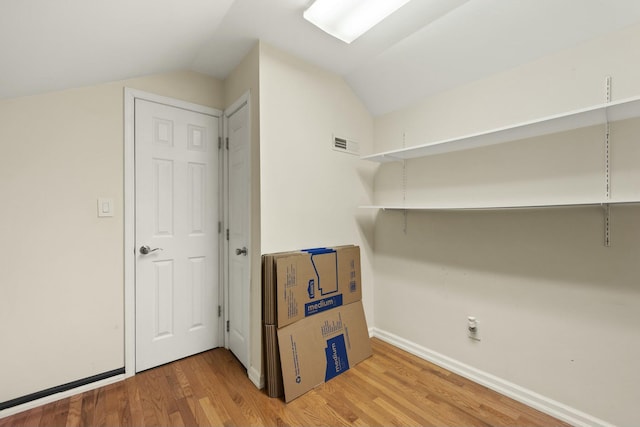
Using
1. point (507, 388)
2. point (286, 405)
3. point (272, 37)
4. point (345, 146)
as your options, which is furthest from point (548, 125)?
point (286, 405)

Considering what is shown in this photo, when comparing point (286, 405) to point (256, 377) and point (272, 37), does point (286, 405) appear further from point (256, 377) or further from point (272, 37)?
point (272, 37)

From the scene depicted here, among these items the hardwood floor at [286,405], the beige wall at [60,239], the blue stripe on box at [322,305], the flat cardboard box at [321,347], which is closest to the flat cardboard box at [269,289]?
the flat cardboard box at [321,347]

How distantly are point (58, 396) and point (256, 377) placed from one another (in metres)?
1.29

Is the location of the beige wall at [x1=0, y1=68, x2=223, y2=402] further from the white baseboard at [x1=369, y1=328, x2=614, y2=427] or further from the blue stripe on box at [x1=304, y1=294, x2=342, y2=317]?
the white baseboard at [x1=369, y1=328, x2=614, y2=427]

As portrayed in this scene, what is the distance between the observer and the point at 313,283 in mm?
2113

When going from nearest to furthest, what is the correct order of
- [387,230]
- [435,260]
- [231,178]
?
[435,260] < [231,178] < [387,230]

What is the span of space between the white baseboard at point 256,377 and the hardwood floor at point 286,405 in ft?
0.11

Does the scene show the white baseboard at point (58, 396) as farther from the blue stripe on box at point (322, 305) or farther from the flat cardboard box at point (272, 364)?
the blue stripe on box at point (322, 305)

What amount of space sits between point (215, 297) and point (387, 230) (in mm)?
1763

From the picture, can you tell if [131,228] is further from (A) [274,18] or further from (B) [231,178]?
(A) [274,18]

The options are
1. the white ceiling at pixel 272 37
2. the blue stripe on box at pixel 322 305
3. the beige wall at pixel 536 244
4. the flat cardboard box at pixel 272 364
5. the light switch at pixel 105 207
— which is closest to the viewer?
the white ceiling at pixel 272 37

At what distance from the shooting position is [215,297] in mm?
2500

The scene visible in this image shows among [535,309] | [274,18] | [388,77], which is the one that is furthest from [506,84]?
[274,18]

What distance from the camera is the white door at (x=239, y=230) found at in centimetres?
214
